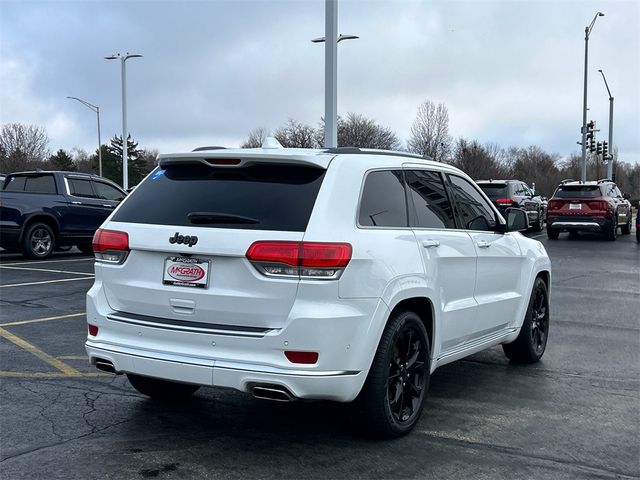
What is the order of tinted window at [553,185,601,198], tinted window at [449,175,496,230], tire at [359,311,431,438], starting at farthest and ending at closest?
tinted window at [553,185,601,198], tinted window at [449,175,496,230], tire at [359,311,431,438]

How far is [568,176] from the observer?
332 feet

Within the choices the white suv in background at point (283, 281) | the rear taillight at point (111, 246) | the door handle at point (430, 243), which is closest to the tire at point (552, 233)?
the white suv in background at point (283, 281)

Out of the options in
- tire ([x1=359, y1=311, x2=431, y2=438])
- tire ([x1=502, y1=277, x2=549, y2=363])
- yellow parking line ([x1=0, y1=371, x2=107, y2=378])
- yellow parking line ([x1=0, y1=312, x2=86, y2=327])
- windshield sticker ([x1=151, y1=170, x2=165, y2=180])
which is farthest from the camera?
yellow parking line ([x1=0, y1=312, x2=86, y2=327])

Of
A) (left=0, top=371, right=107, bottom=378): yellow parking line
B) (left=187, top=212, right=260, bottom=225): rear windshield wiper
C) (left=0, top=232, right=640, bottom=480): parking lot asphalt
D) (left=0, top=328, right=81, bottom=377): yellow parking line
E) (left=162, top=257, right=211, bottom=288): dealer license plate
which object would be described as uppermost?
(left=187, top=212, right=260, bottom=225): rear windshield wiper

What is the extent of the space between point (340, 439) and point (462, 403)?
1309 mm

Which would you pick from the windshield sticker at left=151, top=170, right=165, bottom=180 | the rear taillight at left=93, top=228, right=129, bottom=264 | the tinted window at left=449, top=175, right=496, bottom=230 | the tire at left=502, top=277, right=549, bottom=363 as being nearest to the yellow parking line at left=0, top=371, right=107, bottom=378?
the rear taillight at left=93, top=228, right=129, bottom=264

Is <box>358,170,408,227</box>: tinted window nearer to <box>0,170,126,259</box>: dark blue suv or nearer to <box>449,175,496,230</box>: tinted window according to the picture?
<box>449,175,496,230</box>: tinted window

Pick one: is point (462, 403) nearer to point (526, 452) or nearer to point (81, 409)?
point (526, 452)

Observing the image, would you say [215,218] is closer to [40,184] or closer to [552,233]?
[40,184]

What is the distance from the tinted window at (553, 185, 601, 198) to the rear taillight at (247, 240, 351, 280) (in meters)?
20.3

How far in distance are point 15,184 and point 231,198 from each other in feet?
44.9

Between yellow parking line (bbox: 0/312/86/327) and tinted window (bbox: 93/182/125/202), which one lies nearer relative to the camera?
yellow parking line (bbox: 0/312/86/327)

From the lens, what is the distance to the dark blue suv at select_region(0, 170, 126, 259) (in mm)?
15727

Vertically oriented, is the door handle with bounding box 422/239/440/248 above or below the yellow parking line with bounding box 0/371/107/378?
above
